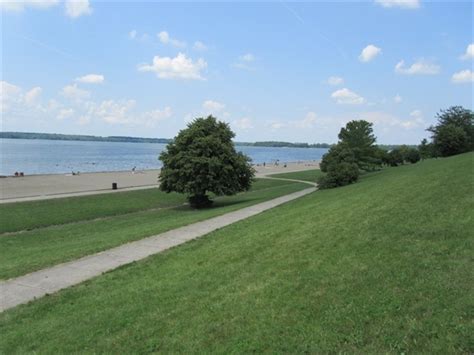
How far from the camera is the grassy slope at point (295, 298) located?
474 centimetres

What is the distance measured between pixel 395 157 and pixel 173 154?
165ft

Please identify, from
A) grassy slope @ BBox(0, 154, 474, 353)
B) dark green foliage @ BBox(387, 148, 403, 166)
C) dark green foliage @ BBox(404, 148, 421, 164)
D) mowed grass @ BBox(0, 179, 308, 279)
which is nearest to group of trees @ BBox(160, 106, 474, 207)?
mowed grass @ BBox(0, 179, 308, 279)

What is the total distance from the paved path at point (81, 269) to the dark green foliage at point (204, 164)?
1228 centimetres

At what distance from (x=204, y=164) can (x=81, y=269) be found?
16909 mm

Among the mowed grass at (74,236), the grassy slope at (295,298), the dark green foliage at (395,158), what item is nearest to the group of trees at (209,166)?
the mowed grass at (74,236)

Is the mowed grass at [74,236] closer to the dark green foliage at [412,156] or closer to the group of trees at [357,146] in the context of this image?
the group of trees at [357,146]

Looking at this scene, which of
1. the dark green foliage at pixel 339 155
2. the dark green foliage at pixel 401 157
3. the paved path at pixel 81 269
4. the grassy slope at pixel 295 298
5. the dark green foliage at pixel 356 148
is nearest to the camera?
the grassy slope at pixel 295 298

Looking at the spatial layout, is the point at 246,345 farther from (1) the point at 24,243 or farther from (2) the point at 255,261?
(1) the point at 24,243

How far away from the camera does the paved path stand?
7947mm

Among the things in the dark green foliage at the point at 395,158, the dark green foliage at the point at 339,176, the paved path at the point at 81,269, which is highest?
the dark green foliage at the point at 395,158

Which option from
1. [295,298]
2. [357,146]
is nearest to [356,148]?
[357,146]

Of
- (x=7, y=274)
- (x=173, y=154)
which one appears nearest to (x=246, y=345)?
(x=7, y=274)

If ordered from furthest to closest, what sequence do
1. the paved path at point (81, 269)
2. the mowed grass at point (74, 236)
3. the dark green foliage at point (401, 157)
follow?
1. the dark green foliage at point (401, 157)
2. the mowed grass at point (74, 236)
3. the paved path at point (81, 269)

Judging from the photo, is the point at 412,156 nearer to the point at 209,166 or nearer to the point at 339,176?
the point at 339,176
